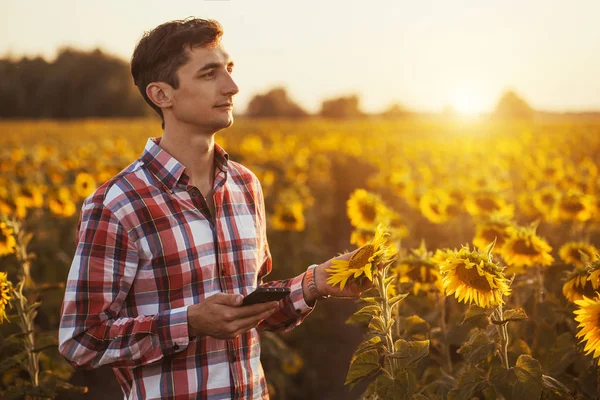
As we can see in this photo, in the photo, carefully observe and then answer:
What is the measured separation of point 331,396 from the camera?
5473 mm

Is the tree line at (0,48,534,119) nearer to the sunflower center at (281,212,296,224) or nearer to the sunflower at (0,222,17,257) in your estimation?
the sunflower center at (281,212,296,224)

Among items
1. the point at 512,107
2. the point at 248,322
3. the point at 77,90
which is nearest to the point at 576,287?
the point at 248,322

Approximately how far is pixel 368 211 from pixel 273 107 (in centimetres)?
6025

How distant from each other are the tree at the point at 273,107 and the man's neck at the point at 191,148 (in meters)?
60.7

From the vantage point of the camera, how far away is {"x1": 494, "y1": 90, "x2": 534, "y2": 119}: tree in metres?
52.2

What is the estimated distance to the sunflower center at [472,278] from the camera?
92.2 inches

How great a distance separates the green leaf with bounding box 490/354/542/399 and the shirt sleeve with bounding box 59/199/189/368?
1123 millimetres

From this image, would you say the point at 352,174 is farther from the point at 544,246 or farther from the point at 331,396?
the point at 544,246

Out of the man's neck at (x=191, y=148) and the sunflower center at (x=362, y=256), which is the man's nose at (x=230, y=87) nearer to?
the man's neck at (x=191, y=148)

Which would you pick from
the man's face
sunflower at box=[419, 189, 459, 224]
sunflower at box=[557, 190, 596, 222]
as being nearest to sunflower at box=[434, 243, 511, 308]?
the man's face

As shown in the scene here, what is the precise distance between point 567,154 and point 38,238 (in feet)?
34.0

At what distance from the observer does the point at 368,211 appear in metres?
5.25

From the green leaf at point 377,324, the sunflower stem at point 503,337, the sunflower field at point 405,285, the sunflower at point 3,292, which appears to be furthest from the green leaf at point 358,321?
the sunflower at point 3,292

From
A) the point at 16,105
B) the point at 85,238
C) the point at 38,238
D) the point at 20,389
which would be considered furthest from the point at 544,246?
the point at 16,105
